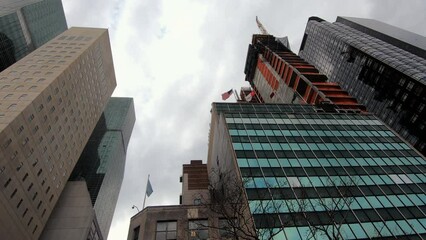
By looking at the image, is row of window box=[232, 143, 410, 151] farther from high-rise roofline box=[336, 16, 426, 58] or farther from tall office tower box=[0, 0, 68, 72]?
tall office tower box=[0, 0, 68, 72]

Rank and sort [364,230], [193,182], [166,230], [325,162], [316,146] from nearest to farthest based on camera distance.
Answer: [364,230] → [166,230] → [325,162] → [316,146] → [193,182]

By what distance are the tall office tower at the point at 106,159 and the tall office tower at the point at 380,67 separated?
11533 centimetres

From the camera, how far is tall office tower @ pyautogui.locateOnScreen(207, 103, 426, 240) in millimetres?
33812

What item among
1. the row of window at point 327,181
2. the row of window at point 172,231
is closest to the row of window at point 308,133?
the row of window at point 327,181

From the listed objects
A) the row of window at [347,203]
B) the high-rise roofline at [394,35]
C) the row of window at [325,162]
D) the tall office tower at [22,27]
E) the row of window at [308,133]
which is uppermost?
the high-rise roofline at [394,35]

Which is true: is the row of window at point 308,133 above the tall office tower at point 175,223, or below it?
above

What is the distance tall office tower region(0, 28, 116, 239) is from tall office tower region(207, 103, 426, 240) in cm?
3991

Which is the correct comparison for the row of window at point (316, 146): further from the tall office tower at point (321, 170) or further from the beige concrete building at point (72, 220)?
the beige concrete building at point (72, 220)

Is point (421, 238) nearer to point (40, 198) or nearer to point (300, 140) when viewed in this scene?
point (300, 140)

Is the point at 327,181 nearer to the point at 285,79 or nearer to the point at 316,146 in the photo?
the point at 316,146

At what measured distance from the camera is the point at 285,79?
109125mm

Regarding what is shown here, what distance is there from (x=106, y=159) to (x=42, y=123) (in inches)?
3297

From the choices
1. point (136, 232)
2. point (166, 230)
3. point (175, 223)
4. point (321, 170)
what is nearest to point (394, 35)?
point (321, 170)

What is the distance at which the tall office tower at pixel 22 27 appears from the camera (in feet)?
345
